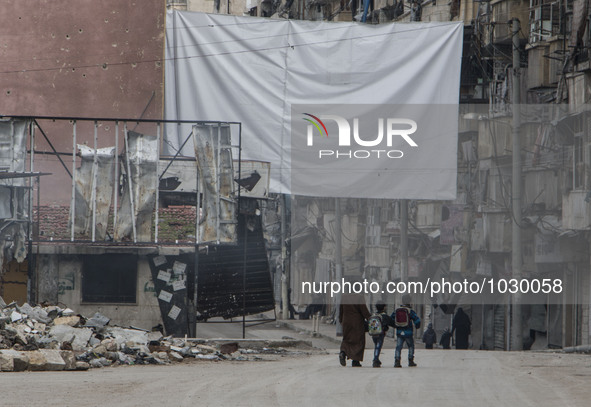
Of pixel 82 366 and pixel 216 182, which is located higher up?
pixel 216 182

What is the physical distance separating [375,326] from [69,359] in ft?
13.5

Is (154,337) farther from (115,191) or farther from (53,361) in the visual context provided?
(115,191)

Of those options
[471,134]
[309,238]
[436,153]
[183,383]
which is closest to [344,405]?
[183,383]

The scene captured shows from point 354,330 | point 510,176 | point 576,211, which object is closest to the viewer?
point 354,330

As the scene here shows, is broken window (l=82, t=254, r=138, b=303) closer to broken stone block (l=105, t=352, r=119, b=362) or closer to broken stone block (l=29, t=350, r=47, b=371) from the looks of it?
broken stone block (l=105, t=352, r=119, b=362)

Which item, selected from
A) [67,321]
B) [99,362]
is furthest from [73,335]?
[67,321]

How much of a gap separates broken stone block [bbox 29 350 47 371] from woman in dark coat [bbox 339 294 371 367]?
160 inches

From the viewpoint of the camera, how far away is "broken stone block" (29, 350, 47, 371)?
14.2 metres

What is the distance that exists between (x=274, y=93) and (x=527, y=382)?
15615 mm

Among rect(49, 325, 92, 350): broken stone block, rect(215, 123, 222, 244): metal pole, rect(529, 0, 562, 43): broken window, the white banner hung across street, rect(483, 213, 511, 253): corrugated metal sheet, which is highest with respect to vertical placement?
rect(529, 0, 562, 43): broken window

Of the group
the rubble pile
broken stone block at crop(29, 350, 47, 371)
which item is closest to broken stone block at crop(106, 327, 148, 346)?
the rubble pile

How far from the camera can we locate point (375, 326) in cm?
1545

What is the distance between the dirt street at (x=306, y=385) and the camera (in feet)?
34.4

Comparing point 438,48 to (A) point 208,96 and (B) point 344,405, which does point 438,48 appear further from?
(B) point 344,405
